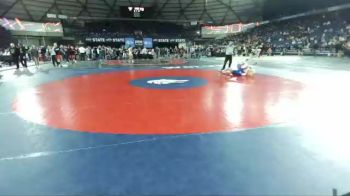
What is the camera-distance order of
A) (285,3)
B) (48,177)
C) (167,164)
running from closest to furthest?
1. (48,177)
2. (167,164)
3. (285,3)

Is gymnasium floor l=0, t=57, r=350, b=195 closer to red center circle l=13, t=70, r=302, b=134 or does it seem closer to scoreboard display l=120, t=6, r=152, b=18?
red center circle l=13, t=70, r=302, b=134

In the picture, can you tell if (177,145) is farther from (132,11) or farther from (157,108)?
(132,11)

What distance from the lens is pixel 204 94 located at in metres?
7.50

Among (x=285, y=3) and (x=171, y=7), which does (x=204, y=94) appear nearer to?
(x=285, y=3)

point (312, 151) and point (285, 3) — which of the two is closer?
point (312, 151)

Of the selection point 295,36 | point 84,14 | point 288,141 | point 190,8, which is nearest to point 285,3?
point 295,36

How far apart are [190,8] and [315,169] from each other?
45732 mm

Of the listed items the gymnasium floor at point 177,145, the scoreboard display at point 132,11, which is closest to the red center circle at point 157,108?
the gymnasium floor at point 177,145

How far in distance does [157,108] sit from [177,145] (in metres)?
2.29

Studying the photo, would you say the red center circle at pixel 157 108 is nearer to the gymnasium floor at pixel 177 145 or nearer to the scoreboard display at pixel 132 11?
the gymnasium floor at pixel 177 145

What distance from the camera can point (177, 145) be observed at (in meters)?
3.84

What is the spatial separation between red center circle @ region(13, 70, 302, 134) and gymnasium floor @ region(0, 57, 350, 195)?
20 millimetres

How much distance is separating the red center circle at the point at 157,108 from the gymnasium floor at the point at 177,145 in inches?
0.8

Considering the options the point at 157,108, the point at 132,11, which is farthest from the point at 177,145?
the point at 132,11
